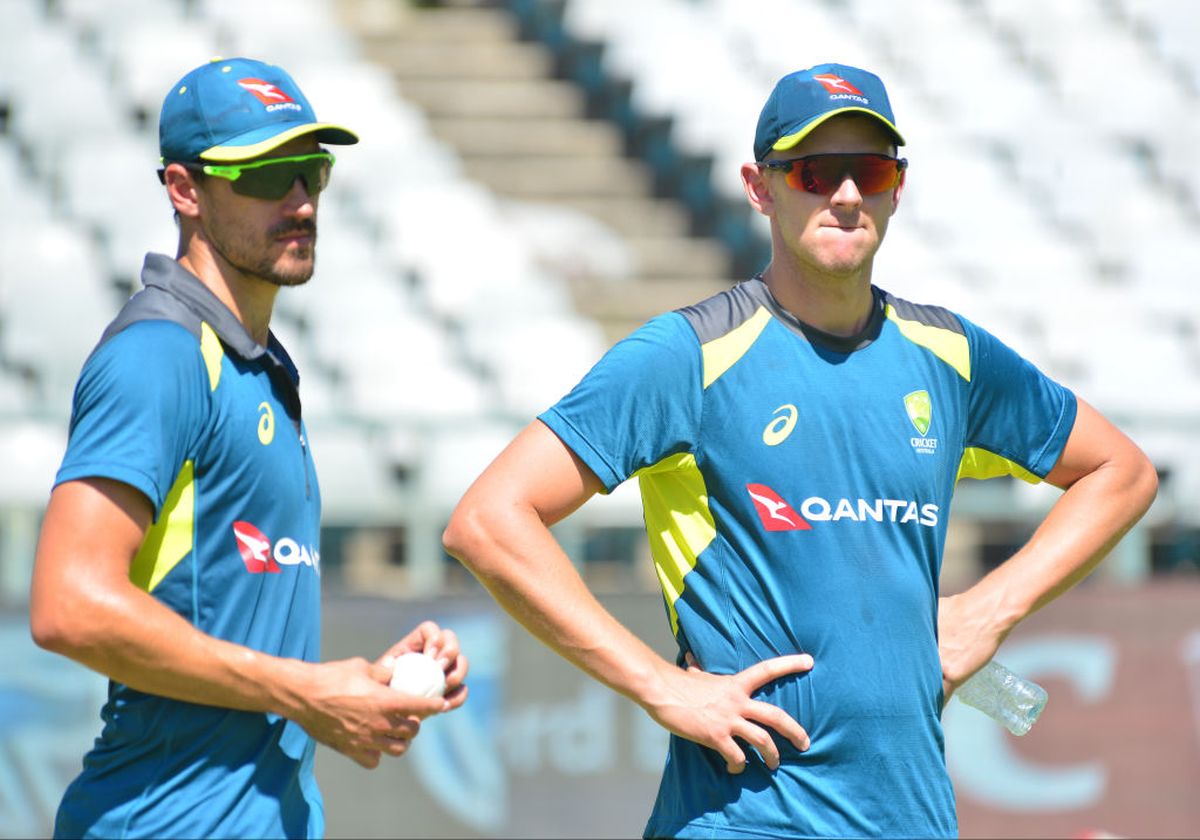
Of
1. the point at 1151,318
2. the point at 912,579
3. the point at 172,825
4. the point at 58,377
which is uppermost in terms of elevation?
the point at 912,579

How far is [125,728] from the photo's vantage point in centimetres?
278

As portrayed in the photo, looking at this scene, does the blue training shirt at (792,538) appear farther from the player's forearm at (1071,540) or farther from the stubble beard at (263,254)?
the stubble beard at (263,254)

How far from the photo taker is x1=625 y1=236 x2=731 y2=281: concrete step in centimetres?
1152

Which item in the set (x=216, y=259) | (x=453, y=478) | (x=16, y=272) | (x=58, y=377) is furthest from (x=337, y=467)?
(x=216, y=259)

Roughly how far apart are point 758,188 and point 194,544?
50.9 inches

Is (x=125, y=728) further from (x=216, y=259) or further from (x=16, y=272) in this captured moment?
(x=16, y=272)

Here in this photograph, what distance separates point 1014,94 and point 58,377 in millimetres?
7732

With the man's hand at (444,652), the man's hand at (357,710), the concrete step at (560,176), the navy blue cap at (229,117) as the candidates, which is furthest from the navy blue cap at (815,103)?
the concrete step at (560,176)

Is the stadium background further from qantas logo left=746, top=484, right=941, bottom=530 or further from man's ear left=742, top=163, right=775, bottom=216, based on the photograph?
qantas logo left=746, top=484, right=941, bottom=530

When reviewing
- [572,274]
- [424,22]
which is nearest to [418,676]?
[572,274]

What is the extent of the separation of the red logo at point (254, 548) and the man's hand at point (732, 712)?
2.35 ft

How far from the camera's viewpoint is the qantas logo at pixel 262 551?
2836mm

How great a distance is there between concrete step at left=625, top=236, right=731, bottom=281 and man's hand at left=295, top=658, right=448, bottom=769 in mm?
8850

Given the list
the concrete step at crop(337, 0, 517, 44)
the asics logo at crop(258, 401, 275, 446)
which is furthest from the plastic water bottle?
the concrete step at crop(337, 0, 517, 44)
